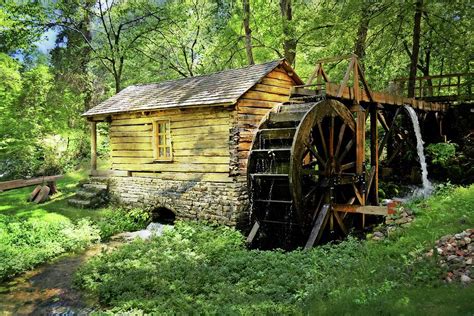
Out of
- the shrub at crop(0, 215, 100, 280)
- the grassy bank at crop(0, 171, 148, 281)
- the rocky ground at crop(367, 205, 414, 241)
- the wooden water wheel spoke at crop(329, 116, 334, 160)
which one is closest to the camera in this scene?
the rocky ground at crop(367, 205, 414, 241)

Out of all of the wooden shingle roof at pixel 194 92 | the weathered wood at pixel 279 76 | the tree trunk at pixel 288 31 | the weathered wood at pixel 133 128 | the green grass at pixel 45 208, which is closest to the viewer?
the wooden shingle roof at pixel 194 92

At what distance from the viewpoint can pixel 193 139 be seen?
11.7 meters

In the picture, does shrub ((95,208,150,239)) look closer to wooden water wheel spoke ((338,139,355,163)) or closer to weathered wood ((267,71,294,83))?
weathered wood ((267,71,294,83))

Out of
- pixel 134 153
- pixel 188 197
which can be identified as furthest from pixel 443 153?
pixel 134 153

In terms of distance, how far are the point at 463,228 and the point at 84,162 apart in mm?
17689

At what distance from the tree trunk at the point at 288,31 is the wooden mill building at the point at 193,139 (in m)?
4.79

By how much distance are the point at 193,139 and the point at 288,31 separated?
7.97m

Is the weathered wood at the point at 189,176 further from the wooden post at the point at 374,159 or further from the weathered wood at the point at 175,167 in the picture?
the wooden post at the point at 374,159

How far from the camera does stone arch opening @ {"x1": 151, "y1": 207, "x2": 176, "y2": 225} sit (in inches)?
487

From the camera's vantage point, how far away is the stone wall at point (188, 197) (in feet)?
34.0

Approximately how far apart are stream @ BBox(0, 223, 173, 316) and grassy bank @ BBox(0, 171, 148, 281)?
328 mm

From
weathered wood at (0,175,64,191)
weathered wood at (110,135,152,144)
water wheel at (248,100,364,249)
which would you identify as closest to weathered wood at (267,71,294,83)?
water wheel at (248,100,364,249)

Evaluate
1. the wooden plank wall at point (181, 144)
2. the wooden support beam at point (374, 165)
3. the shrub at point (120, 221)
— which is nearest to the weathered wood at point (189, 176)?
the wooden plank wall at point (181, 144)

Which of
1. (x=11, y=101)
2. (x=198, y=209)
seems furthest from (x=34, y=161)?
(x=198, y=209)
